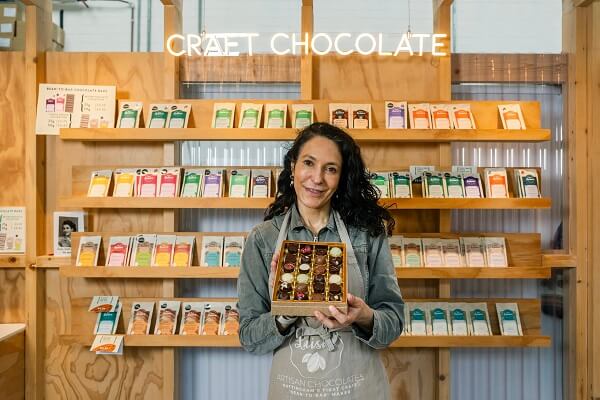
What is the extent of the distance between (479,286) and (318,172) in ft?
7.01

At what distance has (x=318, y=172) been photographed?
5.30 ft

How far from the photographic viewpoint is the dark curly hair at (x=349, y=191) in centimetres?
170

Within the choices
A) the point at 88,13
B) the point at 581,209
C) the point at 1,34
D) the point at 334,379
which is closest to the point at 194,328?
the point at 334,379

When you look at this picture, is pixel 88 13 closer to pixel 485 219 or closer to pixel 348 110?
pixel 348 110

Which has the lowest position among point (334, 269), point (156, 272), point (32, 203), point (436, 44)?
point (156, 272)

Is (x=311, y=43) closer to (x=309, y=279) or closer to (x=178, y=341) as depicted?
(x=178, y=341)

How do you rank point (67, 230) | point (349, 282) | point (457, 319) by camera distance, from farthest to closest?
1. point (67, 230)
2. point (457, 319)
3. point (349, 282)

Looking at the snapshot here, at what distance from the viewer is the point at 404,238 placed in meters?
3.14

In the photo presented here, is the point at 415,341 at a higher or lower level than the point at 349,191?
lower

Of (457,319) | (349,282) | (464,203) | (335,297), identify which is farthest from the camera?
(457,319)

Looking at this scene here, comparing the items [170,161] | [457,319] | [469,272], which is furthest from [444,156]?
[170,161]

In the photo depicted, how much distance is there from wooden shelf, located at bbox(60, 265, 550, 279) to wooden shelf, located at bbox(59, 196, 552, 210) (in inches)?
13.2

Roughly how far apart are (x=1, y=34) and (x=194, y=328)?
6.88 ft

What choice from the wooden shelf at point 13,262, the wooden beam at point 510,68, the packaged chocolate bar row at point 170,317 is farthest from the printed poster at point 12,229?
the wooden beam at point 510,68
